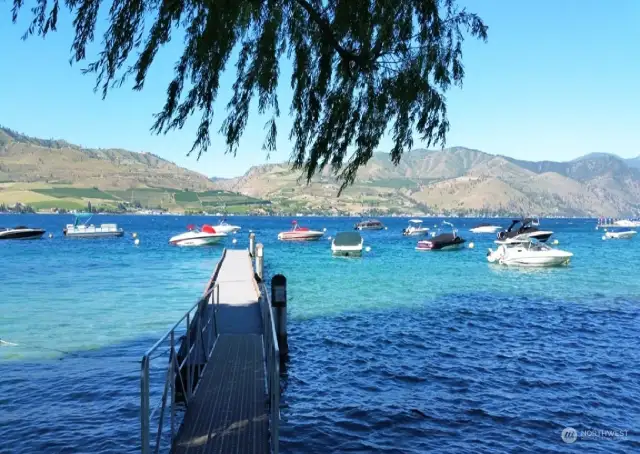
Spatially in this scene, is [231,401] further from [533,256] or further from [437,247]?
[437,247]

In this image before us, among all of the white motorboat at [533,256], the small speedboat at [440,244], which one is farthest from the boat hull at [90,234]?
the white motorboat at [533,256]

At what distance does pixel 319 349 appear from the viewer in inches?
770

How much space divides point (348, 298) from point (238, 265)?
9247mm

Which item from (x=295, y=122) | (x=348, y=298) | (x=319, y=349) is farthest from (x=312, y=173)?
(x=348, y=298)

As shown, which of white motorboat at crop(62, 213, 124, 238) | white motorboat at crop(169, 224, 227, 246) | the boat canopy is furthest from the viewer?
white motorboat at crop(62, 213, 124, 238)

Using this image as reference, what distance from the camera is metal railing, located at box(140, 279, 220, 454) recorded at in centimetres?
725

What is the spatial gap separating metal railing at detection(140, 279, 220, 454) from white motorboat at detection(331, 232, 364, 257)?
1841 inches

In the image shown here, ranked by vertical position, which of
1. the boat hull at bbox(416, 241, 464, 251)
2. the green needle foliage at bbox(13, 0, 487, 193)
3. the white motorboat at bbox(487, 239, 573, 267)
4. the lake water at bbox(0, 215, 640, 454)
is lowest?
the lake water at bbox(0, 215, 640, 454)

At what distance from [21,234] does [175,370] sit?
310 ft

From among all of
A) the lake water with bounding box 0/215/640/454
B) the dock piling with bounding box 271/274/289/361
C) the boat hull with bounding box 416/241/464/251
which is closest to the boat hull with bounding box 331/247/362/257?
the boat hull with bounding box 416/241/464/251

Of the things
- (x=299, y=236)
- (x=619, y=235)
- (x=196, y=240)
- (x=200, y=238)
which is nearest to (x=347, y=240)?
(x=200, y=238)

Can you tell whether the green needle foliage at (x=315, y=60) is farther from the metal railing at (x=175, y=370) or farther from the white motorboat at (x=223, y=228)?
the white motorboat at (x=223, y=228)

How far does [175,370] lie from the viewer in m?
10.7

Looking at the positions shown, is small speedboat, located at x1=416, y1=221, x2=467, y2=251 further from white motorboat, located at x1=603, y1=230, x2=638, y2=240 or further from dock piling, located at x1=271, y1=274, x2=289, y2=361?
white motorboat, located at x1=603, y1=230, x2=638, y2=240
